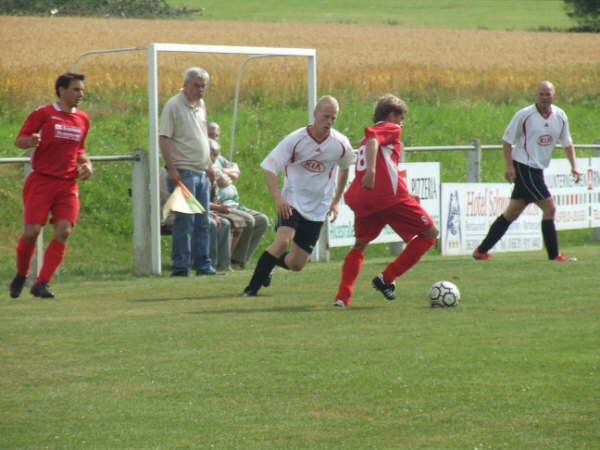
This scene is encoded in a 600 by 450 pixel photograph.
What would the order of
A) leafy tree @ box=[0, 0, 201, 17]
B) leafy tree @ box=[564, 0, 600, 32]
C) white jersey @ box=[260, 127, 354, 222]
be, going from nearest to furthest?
1. white jersey @ box=[260, 127, 354, 222]
2. leafy tree @ box=[0, 0, 201, 17]
3. leafy tree @ box=[564, 0, 600, 32]

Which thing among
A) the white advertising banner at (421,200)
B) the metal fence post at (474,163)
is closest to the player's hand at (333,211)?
the white advertising banner at (421,200)

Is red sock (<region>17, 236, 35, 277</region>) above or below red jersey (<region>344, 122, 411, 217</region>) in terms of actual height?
below

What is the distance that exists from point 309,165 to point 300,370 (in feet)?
13.7

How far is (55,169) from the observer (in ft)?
42.1

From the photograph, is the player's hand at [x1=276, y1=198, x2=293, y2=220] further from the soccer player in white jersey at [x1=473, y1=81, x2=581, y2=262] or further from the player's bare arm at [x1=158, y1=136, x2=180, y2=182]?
the soccer player in white jersey at [x1=473, y1=81, x2=581, y2=262]

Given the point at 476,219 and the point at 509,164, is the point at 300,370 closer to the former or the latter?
the point at 509,164

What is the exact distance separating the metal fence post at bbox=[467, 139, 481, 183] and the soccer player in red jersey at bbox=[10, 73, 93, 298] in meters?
8.78

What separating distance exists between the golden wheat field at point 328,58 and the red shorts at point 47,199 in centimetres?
1620

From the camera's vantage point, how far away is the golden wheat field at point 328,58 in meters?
33.1

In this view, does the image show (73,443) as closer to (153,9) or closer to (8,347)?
(8,347)

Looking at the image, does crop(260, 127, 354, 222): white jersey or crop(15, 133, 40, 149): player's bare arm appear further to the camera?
crop(260, 127, 354, 222): white jersey

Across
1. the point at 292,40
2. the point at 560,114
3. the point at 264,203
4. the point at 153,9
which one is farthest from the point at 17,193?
the point at 153,9

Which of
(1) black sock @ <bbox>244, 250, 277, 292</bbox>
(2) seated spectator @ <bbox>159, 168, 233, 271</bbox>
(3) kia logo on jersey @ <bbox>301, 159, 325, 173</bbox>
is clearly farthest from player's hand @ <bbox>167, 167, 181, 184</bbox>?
(3) kia logo on jersey @ <bbox>301, 159, 325, 173</bbox>

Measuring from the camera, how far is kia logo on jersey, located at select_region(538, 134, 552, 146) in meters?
16.9
